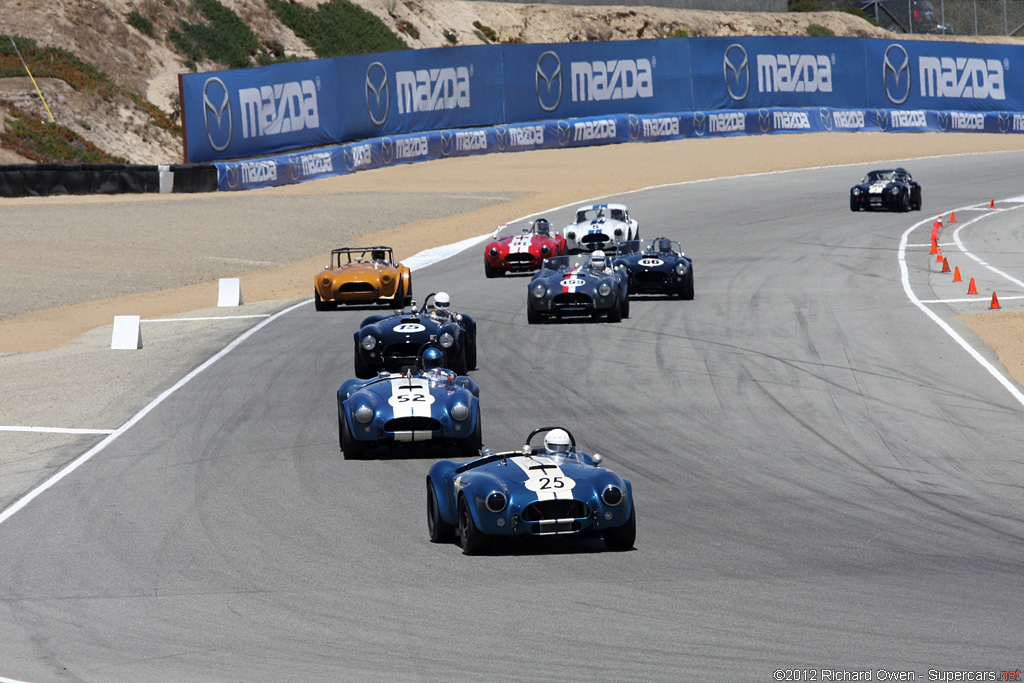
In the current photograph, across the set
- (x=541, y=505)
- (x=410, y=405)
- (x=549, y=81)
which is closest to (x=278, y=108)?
(x=549, y=81)

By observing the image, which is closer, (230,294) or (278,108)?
(230,294)

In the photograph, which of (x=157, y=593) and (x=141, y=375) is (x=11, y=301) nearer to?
(x=141, y=375)

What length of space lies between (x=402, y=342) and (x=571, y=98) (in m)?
40.5

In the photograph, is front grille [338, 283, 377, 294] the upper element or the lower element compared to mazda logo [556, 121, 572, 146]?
lower

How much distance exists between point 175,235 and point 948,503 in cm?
2990

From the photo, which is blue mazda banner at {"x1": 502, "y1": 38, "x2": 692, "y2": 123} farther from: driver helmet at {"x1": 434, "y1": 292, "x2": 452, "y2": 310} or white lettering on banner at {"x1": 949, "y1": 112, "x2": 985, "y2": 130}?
driver helmet at {"x1": 434, "y1": 292, "x2": 452, "y2": 310}

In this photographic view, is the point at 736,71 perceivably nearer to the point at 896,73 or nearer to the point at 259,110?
the point at 896,73

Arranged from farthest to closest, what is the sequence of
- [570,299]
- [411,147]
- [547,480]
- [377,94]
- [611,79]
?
[611,79] → [411,147] → [377,94] → [570,299] → [547,480]

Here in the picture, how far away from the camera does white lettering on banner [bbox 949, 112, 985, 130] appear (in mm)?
64125

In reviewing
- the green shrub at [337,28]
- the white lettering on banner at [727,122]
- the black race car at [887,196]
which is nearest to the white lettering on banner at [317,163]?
the green shrub at [337,28]

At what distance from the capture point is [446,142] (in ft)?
177

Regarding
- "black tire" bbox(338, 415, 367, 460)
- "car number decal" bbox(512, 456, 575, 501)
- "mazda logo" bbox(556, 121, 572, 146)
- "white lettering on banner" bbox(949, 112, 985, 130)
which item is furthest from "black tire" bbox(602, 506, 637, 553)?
"white lettering on banner" bbox(949, 112, 985, 130)

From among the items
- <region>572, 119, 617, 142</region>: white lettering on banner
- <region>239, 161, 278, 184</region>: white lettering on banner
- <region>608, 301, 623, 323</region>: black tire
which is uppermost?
Result: <region>572, 119, 617, 142</region>: white lettering on banner

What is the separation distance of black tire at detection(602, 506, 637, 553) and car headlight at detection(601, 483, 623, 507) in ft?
0.70
